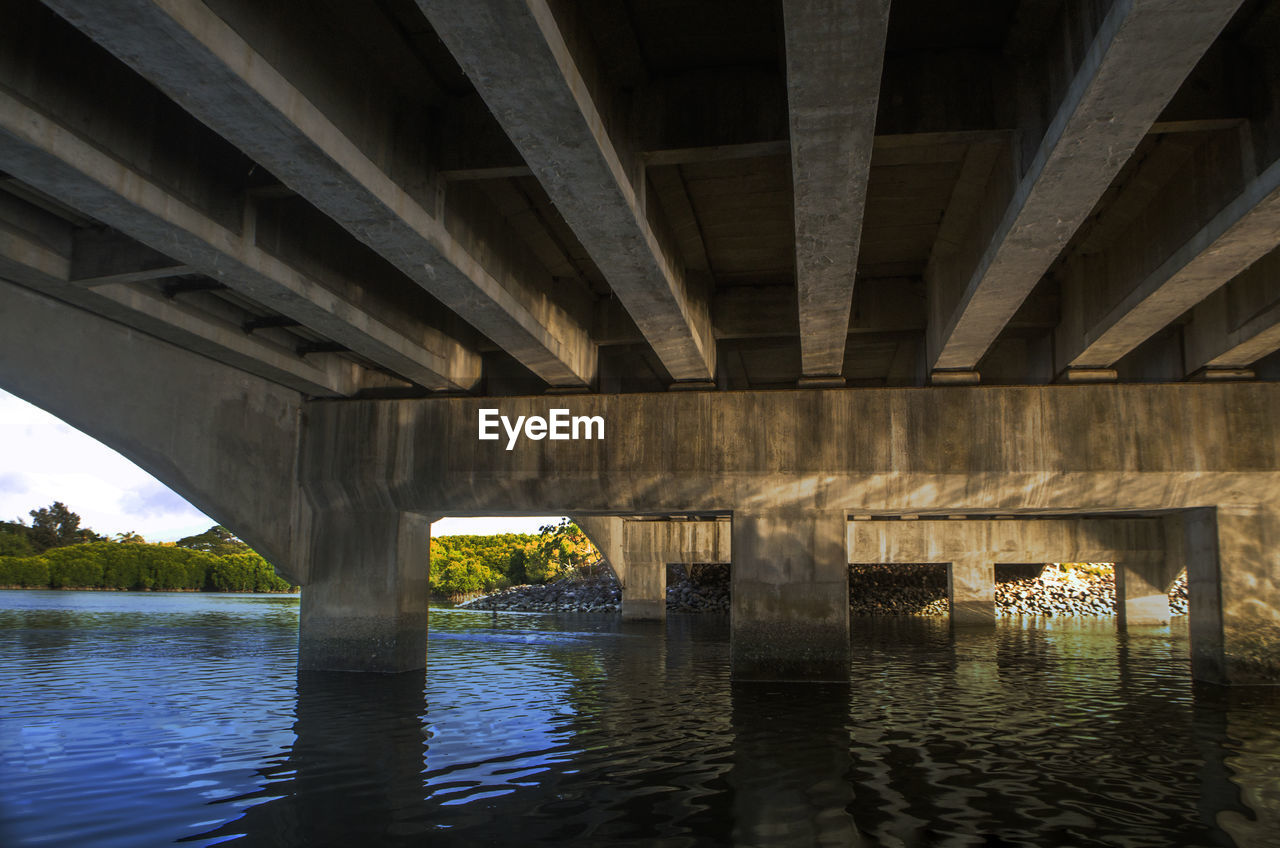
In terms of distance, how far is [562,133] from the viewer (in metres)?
7.54

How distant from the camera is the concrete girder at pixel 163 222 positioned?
7484 millimetres

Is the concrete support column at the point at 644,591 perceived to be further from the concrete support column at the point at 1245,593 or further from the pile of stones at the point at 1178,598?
the pile of stones at the point at 1178,598

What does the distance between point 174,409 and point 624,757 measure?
30.8ft

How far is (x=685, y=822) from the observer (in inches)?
307

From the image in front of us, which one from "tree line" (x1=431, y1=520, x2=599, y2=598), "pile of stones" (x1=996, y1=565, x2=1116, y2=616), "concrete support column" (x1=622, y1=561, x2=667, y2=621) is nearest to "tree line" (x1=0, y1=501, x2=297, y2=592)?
"tree line" (x1=431, y1=520, x2=599, y2=598)

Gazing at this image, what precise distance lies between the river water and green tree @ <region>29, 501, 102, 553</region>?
119 metres

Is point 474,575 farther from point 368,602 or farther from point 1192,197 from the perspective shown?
point 1192,197

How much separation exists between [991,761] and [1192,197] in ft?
22.6

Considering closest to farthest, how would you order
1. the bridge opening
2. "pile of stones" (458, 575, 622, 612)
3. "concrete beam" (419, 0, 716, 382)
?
"concrete beam" (419, 0, 716, 382)
the bridge opening
"pile of stones" (458, 575, 622, 612)

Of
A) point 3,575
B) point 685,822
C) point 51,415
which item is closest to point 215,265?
point 51,415

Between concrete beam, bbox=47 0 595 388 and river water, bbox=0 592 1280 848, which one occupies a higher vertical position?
concrete beam, bbox=47 0 595 388

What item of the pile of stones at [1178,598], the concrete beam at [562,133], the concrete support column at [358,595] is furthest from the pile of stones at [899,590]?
the concrete beam at [562,133]

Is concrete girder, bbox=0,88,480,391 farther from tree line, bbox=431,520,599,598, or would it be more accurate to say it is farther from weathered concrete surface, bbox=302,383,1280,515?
tree line, bbox=431,520,599,598

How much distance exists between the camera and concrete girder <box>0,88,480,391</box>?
7484 millimetres
